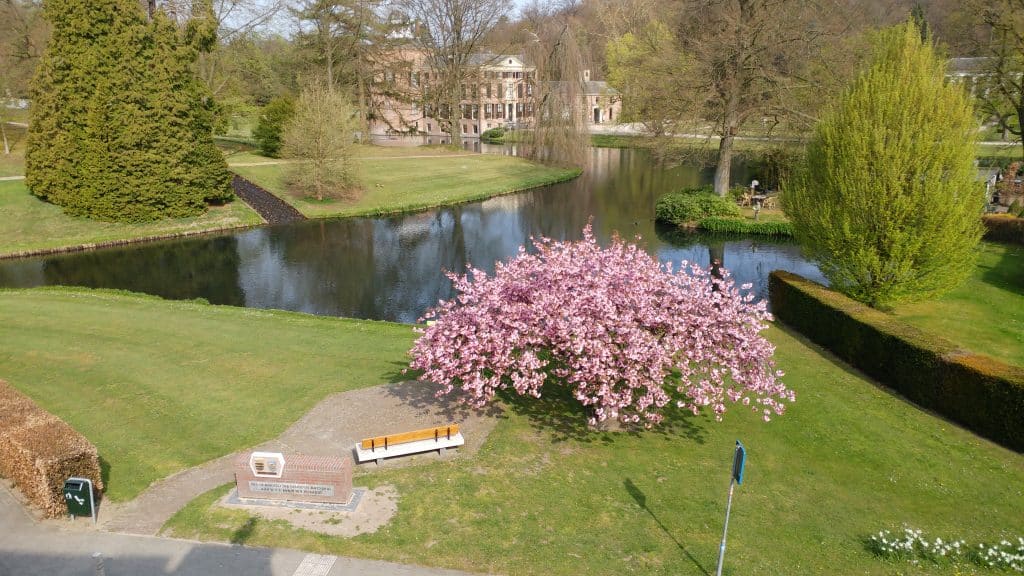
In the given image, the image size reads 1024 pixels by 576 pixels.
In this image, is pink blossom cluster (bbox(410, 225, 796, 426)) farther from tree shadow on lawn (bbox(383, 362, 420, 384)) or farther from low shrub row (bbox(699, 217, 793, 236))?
low shrub row (bbox(699, 217, 793, 236))

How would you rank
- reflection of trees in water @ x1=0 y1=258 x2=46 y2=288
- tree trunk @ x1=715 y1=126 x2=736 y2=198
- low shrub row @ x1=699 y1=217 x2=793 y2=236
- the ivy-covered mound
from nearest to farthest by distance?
reflection of trees in water @ x1=0 y1=258 x2=46 y2=288
the ivy-covered mound
low shrub row @ x1=699 y1=217 x2=793 y2=236
tree trunk @ x1=715 y1=126 x2=736 y2=198

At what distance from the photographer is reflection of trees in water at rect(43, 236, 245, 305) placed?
27.8 m

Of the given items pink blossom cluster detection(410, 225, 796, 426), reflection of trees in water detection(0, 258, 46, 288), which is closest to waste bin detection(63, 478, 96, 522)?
pink blossom cluster detection(410, 225, 796, 426)

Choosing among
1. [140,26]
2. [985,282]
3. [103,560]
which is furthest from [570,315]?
[140,26]

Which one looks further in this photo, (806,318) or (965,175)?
(806,318)

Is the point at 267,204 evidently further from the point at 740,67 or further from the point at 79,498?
the point at 79,498

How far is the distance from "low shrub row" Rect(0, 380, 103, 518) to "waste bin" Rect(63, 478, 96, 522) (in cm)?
33

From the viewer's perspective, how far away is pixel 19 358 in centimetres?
1705

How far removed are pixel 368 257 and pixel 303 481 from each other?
23412 millimetres

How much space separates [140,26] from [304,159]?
38.9ft

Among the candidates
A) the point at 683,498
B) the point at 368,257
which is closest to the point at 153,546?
the point at 683,498

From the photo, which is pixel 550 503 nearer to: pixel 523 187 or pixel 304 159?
pixel 304 159

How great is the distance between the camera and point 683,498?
36.9 ft

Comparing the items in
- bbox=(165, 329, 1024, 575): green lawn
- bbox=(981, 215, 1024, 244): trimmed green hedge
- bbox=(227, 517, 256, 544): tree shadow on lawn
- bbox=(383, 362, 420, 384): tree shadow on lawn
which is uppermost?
bbox=(981, 215, 1024, 244): trimmed green hedge
